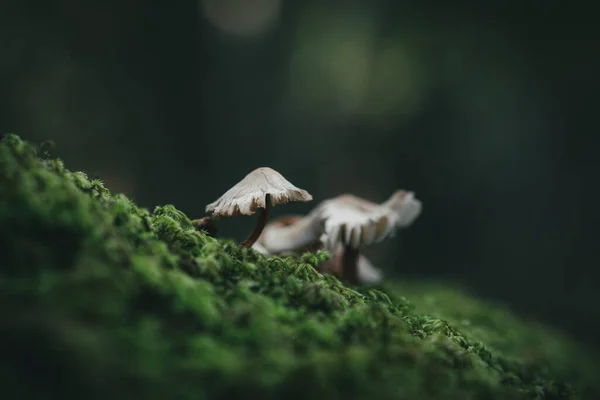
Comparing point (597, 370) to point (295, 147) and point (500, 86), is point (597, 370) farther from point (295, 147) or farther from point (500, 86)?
point (295, 147)

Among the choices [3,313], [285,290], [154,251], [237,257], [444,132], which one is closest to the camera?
[3,313]

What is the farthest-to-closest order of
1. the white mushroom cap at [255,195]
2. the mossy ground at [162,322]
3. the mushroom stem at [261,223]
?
the mushroom stem at [261,223]
the white mushroom cap at [255,195]
the mossy ground at [162,322]

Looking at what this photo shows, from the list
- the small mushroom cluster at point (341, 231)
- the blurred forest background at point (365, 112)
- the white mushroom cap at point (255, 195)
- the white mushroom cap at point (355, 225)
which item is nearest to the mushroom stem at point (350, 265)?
the small mushroom cluster at point (341, 231)

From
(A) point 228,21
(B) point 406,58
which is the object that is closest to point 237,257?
(B) point 406,58

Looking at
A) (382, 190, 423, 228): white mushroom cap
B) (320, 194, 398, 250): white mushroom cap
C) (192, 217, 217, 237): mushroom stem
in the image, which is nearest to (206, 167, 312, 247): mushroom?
(192, 217, 217, 237): mushroom stem

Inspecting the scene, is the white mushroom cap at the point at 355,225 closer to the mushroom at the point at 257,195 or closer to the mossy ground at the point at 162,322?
the mushroom at the point at 257,195

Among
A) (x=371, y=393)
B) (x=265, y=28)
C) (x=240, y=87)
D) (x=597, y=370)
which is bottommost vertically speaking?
(x=371, y=393)

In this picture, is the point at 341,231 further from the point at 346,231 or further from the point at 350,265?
the point at 350,265

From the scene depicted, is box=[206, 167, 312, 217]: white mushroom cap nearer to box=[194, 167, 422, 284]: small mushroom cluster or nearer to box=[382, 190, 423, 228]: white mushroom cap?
box=[194, 167, 422, 284]: small mushroom cluster
